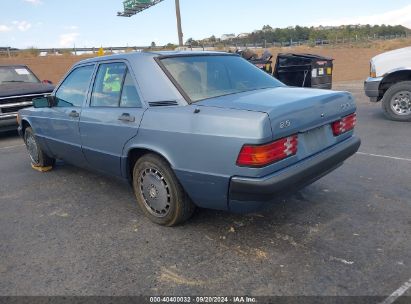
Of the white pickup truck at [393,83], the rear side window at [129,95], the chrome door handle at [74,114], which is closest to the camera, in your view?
the rear side window at [129,95]

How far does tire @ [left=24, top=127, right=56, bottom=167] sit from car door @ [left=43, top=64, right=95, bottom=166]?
0.58m

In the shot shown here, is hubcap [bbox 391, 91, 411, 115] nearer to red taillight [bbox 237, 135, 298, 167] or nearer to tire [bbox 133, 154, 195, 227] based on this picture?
red taillight [bbox 237, 135, 298, 167]

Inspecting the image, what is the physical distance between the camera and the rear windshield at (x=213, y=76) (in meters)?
3.34

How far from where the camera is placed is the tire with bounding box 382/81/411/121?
7.49 metres

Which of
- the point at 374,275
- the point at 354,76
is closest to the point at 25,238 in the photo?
the point at 374,275

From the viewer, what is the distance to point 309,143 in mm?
3111

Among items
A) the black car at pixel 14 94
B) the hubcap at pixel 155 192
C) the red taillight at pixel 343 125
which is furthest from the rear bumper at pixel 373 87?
the black car at pixel 14 94

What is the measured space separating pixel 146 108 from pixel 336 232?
201 cm

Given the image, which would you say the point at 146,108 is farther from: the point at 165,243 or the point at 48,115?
the point at 48,115

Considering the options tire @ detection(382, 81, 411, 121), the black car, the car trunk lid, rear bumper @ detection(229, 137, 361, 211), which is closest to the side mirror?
the car trunk lid

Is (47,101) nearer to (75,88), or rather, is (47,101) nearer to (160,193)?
(75,88)

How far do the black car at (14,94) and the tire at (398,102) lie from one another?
7.34 meters

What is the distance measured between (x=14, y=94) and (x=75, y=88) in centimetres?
454

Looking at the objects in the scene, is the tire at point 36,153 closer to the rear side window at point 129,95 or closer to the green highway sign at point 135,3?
the rear side window at point 129,95
